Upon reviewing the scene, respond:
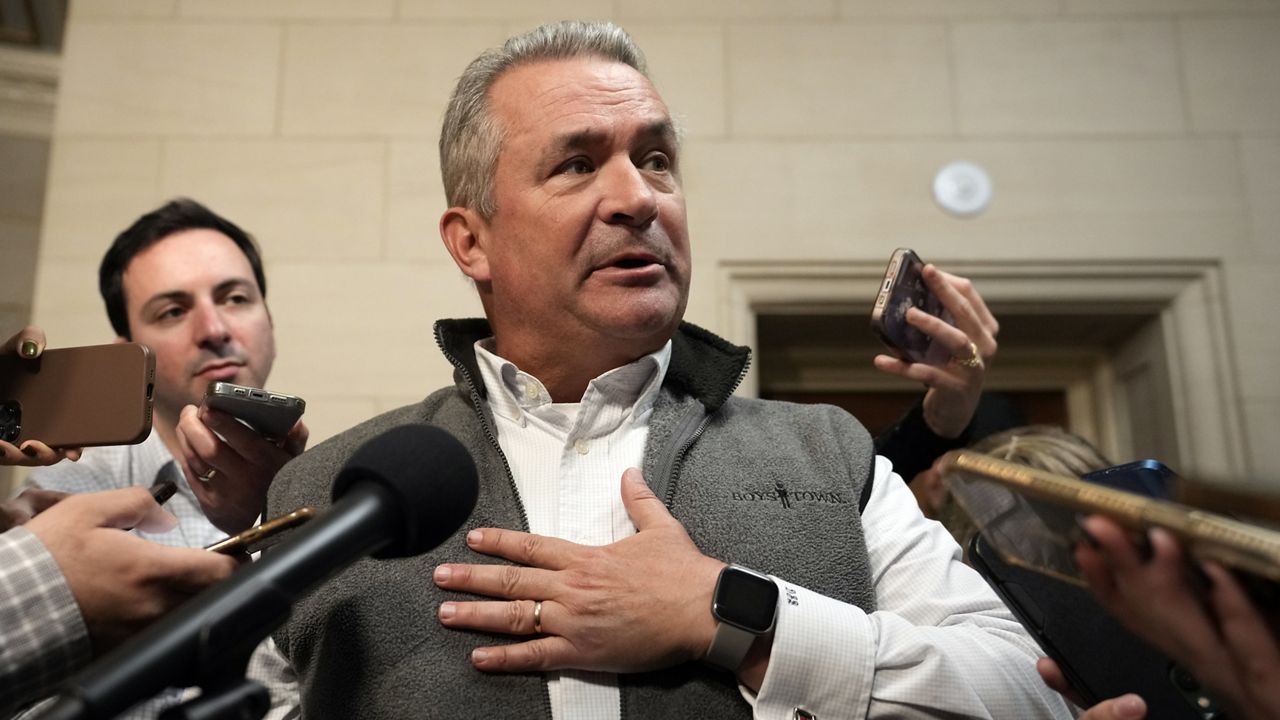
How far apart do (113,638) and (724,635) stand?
611mm

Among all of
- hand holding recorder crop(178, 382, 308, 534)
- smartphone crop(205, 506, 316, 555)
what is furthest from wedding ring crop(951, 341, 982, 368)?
smartphone crop(205, 506, 316, 555)

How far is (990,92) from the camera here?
3.24 m

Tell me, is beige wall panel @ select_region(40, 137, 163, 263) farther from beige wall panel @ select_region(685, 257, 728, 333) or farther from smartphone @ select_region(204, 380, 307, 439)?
smartphone @ select_region(204, 380, 307, 439)

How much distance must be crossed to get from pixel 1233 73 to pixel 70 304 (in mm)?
3618

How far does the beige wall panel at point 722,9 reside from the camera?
332cm

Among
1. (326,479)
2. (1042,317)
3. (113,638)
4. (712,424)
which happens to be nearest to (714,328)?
(1042,317)

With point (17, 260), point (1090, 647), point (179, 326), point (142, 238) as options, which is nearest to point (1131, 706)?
point (1090, 647)

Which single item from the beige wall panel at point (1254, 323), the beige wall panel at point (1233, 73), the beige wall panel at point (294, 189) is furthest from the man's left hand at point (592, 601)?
the beige wall panel at point (1233, 73)

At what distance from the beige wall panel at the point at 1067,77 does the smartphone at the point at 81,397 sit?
263 centimetres

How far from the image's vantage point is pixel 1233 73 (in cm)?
325

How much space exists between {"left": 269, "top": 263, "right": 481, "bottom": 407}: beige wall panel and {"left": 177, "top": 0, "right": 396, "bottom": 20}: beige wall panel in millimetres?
845

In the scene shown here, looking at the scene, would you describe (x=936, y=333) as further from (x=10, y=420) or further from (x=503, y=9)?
(x=503, y=9)

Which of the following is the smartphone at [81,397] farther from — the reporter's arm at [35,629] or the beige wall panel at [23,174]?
the beige wall panel at [23,174]

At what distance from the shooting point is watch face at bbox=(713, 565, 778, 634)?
1.14 metres
